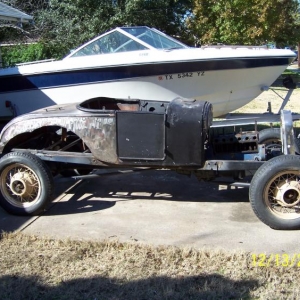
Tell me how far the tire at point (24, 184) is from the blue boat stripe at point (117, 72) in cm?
343

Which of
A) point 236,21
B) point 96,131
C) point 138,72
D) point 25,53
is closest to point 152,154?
point 96,131

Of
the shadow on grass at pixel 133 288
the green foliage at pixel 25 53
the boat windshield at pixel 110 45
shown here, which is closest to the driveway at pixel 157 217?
the shadow on grass at pixel 133 288

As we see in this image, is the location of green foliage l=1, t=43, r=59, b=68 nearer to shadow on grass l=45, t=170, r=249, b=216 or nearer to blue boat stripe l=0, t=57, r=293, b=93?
blue boat stripe l=0, t=57, r=293, b=93

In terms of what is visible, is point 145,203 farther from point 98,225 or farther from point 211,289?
point 211,289

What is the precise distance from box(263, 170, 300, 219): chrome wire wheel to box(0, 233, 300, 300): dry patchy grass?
776 mm

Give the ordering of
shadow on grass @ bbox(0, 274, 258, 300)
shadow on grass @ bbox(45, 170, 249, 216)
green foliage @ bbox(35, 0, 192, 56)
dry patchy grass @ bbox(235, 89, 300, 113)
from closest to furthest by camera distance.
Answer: shadow on grass @ bbox(0, 274, 258, 300), shadow on grass @ bbox(45, 170, 249, 216), dry patchy grass @ bbox(235, 89, 300, 113), green foliage @ bbox(35, 0, 192, 56)

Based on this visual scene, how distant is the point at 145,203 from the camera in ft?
17.9

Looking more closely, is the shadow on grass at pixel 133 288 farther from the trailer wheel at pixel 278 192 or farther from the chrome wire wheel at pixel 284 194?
the chrome wire wheel at pixel 284 194

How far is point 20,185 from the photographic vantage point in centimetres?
500

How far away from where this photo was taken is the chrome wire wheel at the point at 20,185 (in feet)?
16.3

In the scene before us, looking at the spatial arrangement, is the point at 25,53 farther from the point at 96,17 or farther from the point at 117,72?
the point at 117,72

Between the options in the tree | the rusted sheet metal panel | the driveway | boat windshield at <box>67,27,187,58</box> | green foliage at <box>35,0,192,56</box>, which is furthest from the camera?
the tree

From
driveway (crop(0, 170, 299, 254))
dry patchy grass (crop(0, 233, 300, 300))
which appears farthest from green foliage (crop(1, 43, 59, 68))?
dry patchy grass (crop(0, 233, 300, 300))

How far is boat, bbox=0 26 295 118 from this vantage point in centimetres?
801
